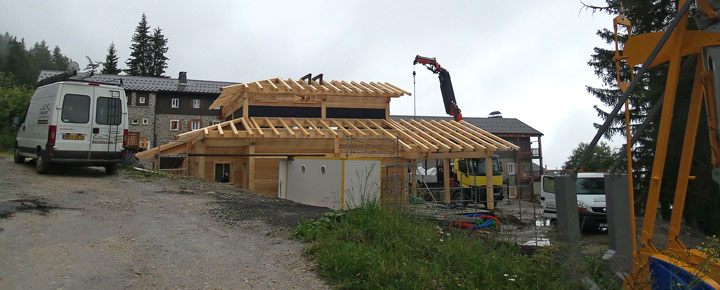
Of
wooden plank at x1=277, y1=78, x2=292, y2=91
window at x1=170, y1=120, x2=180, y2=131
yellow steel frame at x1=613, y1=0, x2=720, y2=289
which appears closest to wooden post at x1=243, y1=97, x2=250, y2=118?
wooden plank at x1=277, y1=78, x2=292, y2=91

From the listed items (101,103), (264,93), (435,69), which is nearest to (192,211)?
(101,103)

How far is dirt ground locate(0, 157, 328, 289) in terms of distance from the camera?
458 cm

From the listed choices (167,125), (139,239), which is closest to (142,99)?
(167,125)

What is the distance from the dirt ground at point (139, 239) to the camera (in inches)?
180

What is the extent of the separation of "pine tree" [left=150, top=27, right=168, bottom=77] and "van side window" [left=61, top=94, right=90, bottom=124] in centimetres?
5105

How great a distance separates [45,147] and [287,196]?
6183 millimetres

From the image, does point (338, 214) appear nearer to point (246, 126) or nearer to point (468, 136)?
point (246, 126)

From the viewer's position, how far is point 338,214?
22.2ft

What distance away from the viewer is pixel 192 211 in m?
8.10

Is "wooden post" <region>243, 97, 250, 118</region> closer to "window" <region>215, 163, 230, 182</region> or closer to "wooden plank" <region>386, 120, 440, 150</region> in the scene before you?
"window" <region>215, 163, 230, 182</region>

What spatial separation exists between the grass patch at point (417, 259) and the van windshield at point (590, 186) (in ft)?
28.7

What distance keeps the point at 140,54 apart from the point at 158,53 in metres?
2.19

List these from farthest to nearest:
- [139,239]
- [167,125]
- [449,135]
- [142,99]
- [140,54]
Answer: [140,54] < [167,125] < [142,99] < [449,135] < [139,239]

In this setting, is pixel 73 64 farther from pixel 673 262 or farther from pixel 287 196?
pixel 673 262
